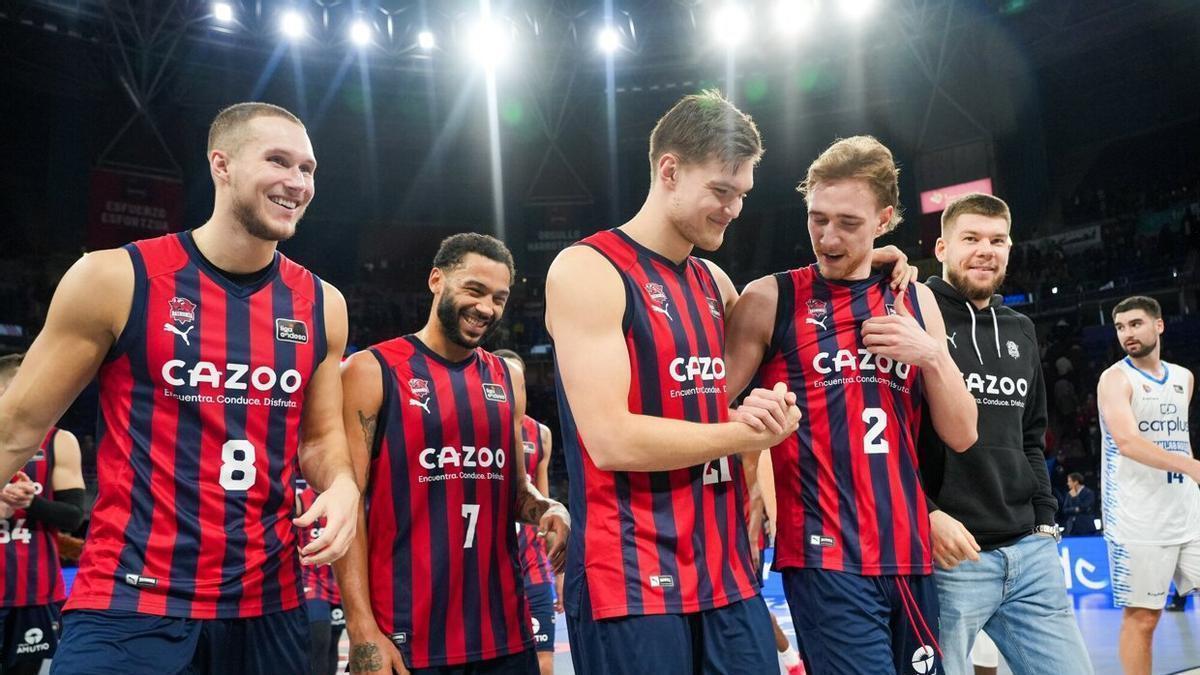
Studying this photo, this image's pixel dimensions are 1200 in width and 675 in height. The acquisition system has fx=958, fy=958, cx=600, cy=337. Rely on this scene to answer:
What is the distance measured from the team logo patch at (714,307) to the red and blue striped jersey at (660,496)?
6 centimetres

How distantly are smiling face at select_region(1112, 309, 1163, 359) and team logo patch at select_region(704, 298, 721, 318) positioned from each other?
3.86 m

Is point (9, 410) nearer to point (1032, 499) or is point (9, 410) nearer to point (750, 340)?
point (750, 340)

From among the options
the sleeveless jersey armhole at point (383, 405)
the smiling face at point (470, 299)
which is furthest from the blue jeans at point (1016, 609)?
the sleeveless jersey armhole at point (383, 405)

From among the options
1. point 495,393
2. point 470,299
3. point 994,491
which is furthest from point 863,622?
point 470,299

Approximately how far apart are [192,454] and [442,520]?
0.96m

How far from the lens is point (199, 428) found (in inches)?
101

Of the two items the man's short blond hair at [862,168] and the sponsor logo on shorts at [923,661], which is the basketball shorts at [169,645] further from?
the man's short blond hair at [862,168]

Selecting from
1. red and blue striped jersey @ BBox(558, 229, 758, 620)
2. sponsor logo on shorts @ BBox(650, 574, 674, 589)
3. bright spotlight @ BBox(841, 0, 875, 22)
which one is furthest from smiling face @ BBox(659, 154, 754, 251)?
bright spotlight @ BBox(841, 0, 875, 22)

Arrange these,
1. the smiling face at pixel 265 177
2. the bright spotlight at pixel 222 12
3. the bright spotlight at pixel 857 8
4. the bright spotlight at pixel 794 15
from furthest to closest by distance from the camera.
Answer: the bright spotlight at pixel 794 15 < the bright spotlight at pixel 857 8 < the bright spotlight at pixel 222 12 < the smiling face at pixel 265 177

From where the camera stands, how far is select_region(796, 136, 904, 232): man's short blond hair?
2977 mm

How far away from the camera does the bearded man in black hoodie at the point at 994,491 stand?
328cm

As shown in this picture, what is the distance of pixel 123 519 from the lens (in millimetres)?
2504

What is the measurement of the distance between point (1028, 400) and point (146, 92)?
1820cm

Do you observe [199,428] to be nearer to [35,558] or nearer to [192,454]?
[192,454]
